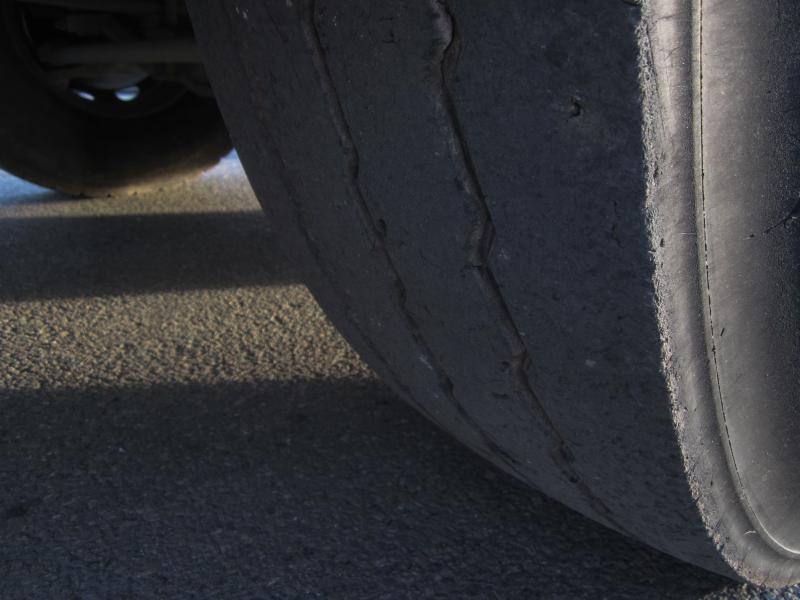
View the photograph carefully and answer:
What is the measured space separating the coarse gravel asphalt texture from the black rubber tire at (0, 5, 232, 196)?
0.48m

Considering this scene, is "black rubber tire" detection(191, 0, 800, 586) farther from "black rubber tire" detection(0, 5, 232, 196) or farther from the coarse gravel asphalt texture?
"black rubber tire" detection(0, 5, 232, 196)

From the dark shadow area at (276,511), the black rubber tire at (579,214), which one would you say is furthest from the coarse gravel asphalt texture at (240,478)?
the black rubber tire at (579,214)

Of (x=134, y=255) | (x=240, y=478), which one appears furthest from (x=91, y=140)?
(x=240, y=478)

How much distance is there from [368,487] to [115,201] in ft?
4.77

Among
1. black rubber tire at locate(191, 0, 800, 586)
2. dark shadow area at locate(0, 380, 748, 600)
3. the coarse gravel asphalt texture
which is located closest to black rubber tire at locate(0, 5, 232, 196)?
the coarse gravel asphalt texture

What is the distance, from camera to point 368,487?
105 cm

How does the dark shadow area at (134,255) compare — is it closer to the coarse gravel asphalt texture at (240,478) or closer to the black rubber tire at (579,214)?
the coarse gravel asphalt texture at (240,478)

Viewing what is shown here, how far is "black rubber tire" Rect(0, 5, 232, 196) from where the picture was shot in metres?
1.98

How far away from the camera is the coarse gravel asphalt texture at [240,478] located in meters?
0.89

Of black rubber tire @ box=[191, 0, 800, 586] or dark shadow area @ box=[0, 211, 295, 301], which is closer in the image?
black rubber tire @ box=[191, 0, 800, 586]

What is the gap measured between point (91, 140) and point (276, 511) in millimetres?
1411

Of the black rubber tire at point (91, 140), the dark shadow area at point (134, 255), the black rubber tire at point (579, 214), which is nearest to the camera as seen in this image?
the black rubber tire at point (579, 214)

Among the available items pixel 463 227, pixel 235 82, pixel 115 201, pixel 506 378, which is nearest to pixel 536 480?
pixel 506 378

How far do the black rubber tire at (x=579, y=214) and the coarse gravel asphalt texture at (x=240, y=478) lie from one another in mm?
165
